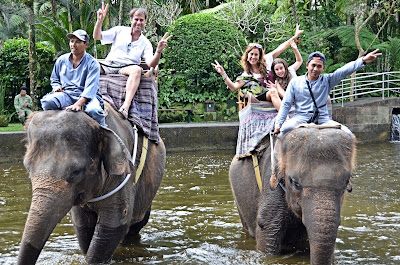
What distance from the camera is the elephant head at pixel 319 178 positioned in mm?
4309

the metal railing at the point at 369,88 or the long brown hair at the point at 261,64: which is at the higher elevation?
the long brown hair at the point at 261,64

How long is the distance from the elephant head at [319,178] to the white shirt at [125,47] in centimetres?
223

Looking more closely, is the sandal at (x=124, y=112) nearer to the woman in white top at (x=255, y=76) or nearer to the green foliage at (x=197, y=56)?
the woman in white top at (x=255, y=76)

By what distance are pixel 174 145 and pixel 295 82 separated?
1019 centimetres

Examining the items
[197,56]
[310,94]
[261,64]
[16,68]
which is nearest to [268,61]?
[261,64]

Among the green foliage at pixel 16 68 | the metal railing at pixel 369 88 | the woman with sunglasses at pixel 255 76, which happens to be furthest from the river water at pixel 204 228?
the metal railing at pixel 369 88

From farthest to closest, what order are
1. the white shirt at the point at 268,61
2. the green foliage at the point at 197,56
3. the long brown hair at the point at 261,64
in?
the green foliage at the point at 197,56 → the white shirt at the point at 268,61 → the long brown hair at the point at 261,64

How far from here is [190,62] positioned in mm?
19906

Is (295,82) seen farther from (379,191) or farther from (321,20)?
(321,20)

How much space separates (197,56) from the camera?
65.5 ft

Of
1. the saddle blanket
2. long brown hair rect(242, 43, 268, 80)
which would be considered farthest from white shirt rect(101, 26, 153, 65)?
the saddle blanket

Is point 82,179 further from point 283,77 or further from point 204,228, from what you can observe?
point 204,228

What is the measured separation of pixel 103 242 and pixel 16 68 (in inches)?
588

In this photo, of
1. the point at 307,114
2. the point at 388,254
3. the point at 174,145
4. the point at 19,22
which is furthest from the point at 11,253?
the point at 19,22
